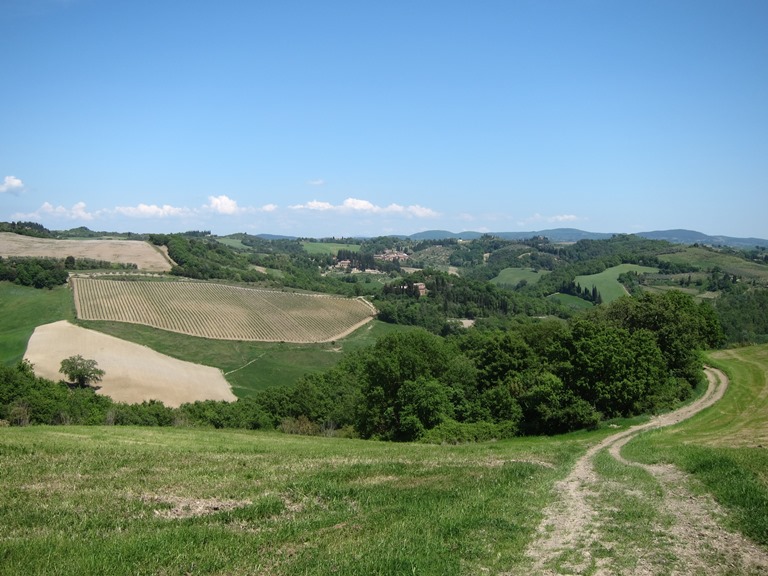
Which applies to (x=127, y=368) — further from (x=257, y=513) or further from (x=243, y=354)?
(x=257, y=513)

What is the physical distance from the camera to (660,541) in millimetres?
12414

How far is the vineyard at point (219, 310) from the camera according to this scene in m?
130

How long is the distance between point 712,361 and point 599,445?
1618 inches

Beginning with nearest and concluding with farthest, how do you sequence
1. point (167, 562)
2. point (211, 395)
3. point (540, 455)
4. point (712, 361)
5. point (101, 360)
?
point (167, 562) → point (540, 455) → point (712, 361) → point (211, 395) → point (101, 360)

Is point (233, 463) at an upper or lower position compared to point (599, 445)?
upper

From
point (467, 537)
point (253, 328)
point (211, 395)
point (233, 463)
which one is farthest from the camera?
point (253, 328)

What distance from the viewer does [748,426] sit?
128 ft

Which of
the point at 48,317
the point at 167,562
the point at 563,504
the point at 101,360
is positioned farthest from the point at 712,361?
the point at 48,317

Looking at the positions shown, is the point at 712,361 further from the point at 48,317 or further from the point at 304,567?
the point at 48,317

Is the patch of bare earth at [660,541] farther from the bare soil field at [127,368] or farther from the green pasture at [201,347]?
the green pasture at [201,347]

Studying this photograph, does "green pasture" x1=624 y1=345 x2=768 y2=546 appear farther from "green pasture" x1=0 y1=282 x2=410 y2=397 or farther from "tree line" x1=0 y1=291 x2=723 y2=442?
"green pasture" x1=0 y1=282 x2=410 y2=397

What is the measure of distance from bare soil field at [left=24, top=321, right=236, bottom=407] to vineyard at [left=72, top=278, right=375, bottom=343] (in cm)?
1577

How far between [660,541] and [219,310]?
473 ft

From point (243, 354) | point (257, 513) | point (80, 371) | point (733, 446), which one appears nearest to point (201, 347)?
point (243, 354)
